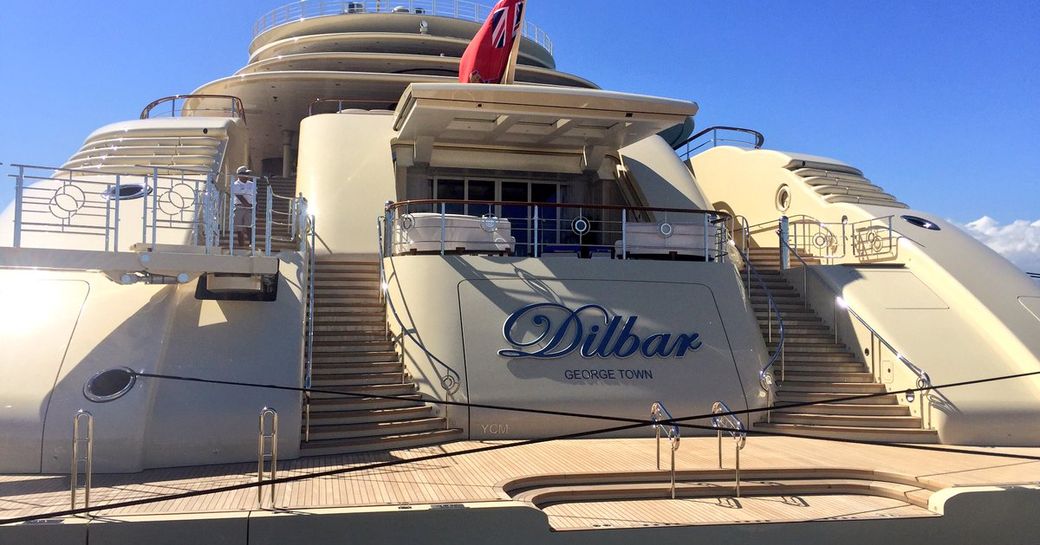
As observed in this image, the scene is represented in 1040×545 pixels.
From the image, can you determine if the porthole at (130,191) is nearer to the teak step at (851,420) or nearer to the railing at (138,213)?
the railing at (138,213)

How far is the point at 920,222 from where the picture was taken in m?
13.6

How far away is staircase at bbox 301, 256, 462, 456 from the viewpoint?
8938 mm

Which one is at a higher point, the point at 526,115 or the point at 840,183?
the point at 526,115

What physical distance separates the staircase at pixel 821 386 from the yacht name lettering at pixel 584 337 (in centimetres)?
160

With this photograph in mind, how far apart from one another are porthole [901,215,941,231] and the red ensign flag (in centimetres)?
746

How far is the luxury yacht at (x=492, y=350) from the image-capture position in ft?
22.8

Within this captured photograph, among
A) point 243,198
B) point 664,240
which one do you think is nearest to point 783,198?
point 664,240

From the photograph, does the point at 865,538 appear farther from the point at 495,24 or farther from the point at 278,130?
the point at 278,130

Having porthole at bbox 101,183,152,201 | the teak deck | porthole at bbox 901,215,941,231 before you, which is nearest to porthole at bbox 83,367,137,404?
the teak deck

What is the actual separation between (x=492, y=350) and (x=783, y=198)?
8.54 metres

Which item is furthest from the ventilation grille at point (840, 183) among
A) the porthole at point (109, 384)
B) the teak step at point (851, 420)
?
the porthole at point (109, 384)

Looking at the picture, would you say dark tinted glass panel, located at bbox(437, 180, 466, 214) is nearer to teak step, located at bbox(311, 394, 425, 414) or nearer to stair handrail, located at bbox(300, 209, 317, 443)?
stair handrail, located at bbox(300, 209, 317, 443)

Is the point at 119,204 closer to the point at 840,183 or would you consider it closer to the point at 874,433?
the point at 874,433

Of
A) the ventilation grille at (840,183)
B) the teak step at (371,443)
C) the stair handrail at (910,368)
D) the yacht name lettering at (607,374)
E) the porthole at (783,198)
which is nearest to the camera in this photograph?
the teak step at (371,443)
